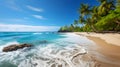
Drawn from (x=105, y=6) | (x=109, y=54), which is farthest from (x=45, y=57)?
(x=105, y=6)

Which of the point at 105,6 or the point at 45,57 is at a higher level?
the point at 105,6

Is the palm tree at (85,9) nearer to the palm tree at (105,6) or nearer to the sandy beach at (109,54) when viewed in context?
the palm tree at (105,6)

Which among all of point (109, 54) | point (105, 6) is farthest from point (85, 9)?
point (109, 54)

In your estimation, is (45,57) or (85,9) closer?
(45,57)

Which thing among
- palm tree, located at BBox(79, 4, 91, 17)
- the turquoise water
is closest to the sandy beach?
the turquoise water

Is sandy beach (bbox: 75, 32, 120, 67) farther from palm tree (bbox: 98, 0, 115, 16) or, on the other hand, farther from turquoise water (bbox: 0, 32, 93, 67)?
palm tree (bbox: 98, 0, 115, 16)

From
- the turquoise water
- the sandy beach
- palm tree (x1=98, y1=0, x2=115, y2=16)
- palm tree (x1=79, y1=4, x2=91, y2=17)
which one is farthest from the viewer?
palm tree (x1=79, y1=4, x2=91, y2=17)

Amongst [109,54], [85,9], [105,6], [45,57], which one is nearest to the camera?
[45,57]

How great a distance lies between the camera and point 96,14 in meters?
34.7

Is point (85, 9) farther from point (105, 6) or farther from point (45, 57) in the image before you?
point (45, 57)

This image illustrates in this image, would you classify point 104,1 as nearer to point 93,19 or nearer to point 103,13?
point 103,13

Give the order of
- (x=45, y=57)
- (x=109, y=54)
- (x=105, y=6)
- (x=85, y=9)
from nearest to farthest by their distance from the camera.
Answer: (x=45, y=57), (x=109, y=54), (x=105, y=6), (x=85, y=9)

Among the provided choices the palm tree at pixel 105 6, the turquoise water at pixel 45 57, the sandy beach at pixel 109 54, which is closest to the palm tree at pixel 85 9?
the palm tree at pixel 105 6

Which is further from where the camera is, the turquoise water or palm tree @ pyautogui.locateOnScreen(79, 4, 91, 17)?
palm tree @ pyautogui.locateOnScreen(79, 4, 91, 17)
